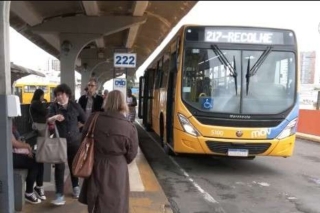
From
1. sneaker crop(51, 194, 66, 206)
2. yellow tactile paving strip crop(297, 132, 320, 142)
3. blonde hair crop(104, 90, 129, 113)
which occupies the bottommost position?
yellow tactile paving strip crop(297, 132, 320, 142)

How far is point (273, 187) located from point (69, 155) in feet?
13.4

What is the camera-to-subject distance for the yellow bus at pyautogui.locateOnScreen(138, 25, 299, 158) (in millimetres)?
8906

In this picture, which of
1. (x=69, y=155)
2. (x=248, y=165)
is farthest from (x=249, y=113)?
(x=69, y=155)

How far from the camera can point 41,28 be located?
347 inches

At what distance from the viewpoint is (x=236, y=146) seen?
8883mm

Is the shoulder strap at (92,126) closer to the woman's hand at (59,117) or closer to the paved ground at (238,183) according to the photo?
the woman's hand at (59,117)

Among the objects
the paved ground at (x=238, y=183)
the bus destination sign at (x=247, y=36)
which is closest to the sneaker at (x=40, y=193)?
the paved ground at (x=238, y=183)

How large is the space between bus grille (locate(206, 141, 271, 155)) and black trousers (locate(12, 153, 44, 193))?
3890 mm

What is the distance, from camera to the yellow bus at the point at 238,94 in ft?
29.2

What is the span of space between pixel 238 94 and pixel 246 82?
0.29 meters

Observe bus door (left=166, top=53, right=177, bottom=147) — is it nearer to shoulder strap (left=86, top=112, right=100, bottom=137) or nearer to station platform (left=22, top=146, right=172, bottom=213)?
station platform (left=22, top=146, right=172, bottom=213)

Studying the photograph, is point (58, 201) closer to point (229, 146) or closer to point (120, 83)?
point (229, 146)

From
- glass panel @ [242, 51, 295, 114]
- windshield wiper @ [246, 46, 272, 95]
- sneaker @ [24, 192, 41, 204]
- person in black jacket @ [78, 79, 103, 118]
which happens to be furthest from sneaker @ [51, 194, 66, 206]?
windshield wiper @ [246, 46, 272, 95]

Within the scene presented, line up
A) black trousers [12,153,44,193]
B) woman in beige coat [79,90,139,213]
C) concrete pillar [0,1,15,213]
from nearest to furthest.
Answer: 1. woman in beige coat [79,90,139,213]
2. concrete pillar [0,1,15,213]
3. black trousers [12,153,44,193]
